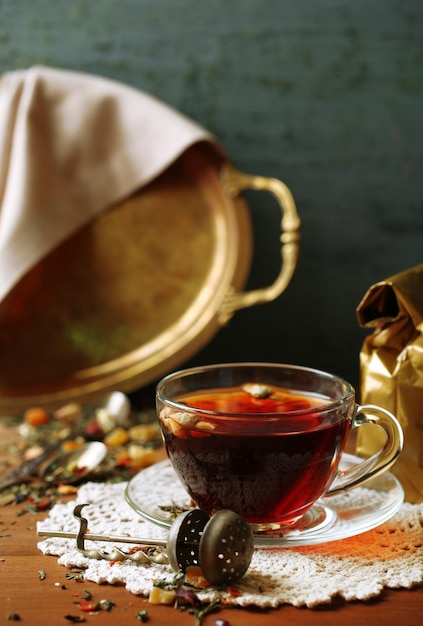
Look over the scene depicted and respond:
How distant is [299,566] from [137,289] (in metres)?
0.71

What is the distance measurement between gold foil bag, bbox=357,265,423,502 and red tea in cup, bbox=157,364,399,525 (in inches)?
3.5

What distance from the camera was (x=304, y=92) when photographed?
1.40m

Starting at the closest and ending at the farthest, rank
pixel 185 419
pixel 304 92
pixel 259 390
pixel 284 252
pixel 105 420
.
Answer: pixel 185 419 → pixel 259 390 → pixel 105 420 → pixel 284 252 → pixel 304 92

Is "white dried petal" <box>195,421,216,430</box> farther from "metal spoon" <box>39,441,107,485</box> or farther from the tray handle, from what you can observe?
the tray handle

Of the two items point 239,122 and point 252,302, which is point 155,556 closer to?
point 252,302

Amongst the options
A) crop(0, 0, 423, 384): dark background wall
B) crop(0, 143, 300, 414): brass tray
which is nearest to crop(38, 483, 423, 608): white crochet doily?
crop(0, 143, 300, 414): brass tray

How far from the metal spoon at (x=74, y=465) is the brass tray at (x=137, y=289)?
279mm

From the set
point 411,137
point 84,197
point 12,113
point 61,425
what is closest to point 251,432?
point 61,425

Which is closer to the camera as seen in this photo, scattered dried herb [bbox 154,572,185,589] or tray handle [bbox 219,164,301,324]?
scattered dried herb [bbox 154,572,185,589]

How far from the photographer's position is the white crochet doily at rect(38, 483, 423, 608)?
585 mm

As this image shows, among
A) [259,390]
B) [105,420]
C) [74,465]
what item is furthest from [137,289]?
[259,390]

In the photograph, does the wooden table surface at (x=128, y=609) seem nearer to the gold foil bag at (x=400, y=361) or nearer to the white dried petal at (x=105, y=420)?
the gold foil bag at (x=400, y=361)

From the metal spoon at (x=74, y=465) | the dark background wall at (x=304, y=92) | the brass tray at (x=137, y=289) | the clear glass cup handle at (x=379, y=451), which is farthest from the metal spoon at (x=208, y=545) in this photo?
the dark background wall at (x=304, y=92)

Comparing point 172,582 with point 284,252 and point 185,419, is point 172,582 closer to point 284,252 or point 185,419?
point 185,419
